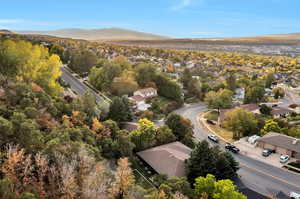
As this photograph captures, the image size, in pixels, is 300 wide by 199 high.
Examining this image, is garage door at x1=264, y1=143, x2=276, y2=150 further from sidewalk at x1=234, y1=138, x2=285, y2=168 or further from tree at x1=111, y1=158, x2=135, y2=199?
tree at x1=111, y1=158, x2=135, y2=199

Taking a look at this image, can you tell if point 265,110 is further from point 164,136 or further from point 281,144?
point 164,136

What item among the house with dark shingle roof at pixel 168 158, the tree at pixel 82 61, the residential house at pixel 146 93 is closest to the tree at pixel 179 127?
the house with dark shingle roof at pixel 168 158

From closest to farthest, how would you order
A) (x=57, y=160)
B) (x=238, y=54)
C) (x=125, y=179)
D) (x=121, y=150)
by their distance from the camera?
(x=57, y=160)
(x=125, y=179)
(x=121, y=150)
(x=238, y=54)

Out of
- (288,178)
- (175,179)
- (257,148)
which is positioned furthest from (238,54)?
(175,179)

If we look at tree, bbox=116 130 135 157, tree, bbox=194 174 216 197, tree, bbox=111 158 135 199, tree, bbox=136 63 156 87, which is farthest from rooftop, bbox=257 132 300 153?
A: tree, bbox=136 63 156 87

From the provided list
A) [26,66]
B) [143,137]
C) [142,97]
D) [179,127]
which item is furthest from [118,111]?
[142,97]

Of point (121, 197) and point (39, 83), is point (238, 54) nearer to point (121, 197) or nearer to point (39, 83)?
point (39, 83)
